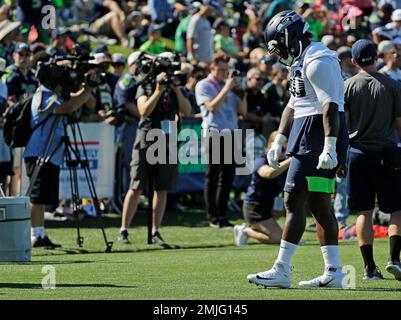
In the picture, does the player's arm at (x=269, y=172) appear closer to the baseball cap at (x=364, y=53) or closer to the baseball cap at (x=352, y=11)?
the baseball cap at (x=364, y=53)

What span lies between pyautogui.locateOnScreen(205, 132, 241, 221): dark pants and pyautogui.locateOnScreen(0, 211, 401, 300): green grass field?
0.42 meters

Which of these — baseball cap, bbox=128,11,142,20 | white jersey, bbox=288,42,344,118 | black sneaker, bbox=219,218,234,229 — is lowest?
black sneaker, bbox=219,218,234,229

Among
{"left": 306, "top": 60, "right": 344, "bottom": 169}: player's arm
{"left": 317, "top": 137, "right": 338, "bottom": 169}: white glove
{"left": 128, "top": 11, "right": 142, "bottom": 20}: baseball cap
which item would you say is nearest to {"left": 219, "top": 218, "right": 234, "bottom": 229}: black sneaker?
{"left": 306, "top": 60, "right": 344, "bottom": 169}: player's arm

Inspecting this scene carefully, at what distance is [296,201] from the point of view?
10664 millimetres

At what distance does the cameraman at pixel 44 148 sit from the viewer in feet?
49.7

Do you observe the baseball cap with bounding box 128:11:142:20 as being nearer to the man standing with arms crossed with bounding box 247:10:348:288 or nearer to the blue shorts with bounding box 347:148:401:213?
the blue shorts with bounding box 347:148:401:213

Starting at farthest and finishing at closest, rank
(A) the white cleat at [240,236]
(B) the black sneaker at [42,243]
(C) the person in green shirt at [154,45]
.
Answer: (C) the person in green shirt at [154,45] < (A) the white cleat at [240,236] < (B) the black sneaker at [42,243]

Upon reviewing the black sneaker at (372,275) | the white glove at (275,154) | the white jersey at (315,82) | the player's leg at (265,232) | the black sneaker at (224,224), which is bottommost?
the black sneaker at (224,224)

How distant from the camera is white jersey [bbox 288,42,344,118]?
412 inches

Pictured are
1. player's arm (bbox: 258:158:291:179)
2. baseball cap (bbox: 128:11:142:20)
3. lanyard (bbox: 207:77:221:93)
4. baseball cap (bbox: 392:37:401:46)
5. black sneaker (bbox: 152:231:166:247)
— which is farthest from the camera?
baseball cap (bbox: 128:11:142:20)

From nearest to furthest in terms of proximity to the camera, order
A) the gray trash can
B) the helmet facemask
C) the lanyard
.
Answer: the helmet facemask → the gray trash can → the lanyard

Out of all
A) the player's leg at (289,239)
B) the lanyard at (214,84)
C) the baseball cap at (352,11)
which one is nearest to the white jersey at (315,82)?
the player's leg at (289,239)

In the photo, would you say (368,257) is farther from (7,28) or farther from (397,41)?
(397,41)

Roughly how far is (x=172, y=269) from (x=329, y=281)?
227cm
